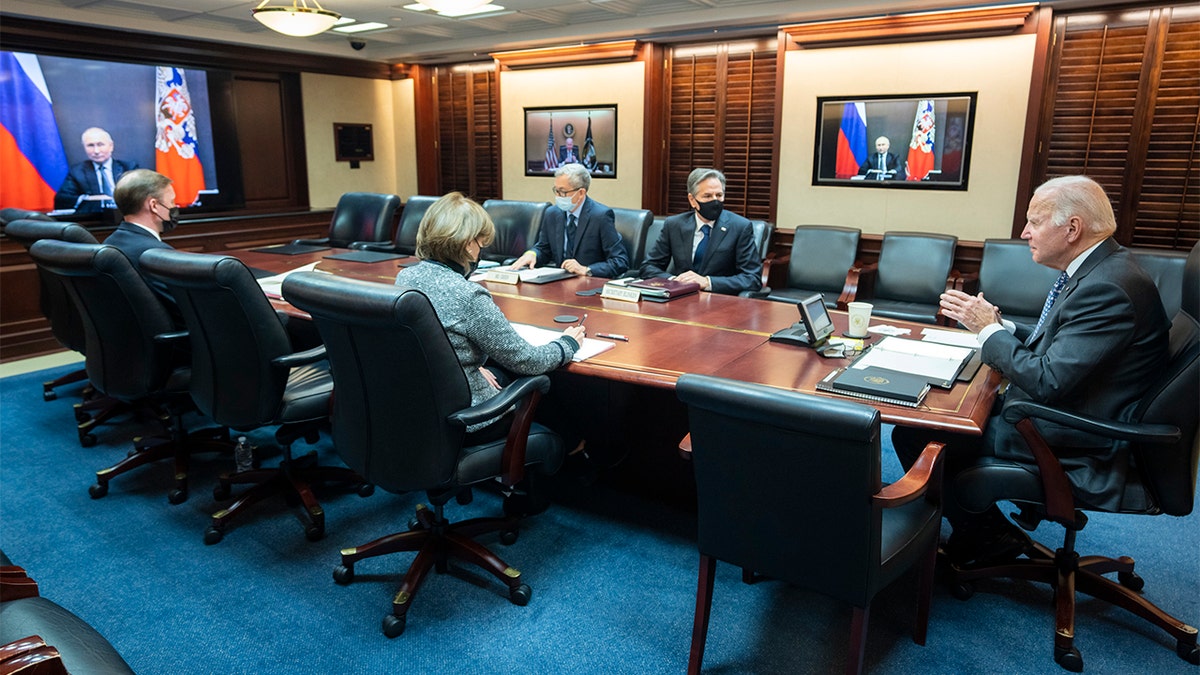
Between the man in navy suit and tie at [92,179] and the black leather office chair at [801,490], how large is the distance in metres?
5.69

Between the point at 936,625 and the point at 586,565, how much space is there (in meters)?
1.06

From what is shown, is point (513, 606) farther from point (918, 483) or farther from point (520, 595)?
point (918, 483)

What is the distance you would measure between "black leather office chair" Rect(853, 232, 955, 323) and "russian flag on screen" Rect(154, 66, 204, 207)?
540cm

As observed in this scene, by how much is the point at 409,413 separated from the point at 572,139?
186 inches

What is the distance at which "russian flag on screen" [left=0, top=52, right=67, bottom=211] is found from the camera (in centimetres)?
514

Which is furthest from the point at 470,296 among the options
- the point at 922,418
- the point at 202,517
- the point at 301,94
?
the point at 301,94

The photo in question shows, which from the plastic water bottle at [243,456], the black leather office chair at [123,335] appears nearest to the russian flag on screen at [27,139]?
the black leather office chair at [123,335]

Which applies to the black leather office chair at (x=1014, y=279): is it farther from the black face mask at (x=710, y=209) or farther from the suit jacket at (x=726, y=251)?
the black face mask at (x=710, y=209)

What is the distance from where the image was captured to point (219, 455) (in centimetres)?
335

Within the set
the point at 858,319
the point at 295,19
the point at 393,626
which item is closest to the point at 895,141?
the point at 858,319

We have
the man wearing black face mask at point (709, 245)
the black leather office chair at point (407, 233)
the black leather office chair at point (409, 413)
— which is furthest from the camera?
the black leather office chair at point (407, 233)

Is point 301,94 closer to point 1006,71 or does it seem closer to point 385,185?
point 385,185

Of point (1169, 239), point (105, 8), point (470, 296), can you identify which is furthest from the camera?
point (105, 8)

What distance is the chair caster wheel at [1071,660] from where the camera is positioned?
193cm
